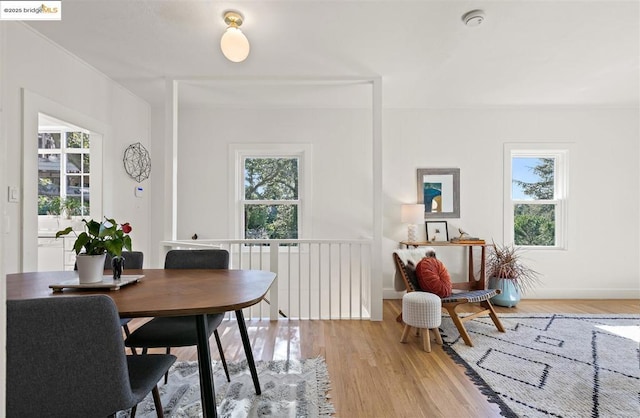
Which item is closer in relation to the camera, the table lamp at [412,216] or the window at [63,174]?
the window at [63,174]

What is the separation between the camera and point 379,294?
129 inches

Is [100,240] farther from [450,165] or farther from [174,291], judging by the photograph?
[450,165]

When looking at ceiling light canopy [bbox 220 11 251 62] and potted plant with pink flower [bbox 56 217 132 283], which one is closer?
potted plant with pink flower [bbox 56 217 132 283]

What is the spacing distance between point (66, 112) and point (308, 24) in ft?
6.92

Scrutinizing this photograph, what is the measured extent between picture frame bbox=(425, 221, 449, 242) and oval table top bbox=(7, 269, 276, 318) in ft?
9.60

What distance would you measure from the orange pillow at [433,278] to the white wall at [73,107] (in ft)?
9.33

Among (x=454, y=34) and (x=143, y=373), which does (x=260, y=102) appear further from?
(x=143, y=373)

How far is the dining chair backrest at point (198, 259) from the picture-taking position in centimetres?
211

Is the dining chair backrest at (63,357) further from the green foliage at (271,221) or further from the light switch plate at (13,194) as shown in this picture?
the green foliage at (271,221)

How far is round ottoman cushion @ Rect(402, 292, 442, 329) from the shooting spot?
263 centimetres

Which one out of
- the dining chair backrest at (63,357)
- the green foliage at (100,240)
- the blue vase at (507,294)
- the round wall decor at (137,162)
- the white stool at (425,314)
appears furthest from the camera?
the blue vase at (507,294)

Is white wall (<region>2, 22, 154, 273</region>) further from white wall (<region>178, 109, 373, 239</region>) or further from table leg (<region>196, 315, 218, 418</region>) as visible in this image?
table leg (<region>196, 315, 218, 418</region>)

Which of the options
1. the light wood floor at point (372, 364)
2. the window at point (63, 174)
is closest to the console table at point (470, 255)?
the light wood floor at point (372, 364)

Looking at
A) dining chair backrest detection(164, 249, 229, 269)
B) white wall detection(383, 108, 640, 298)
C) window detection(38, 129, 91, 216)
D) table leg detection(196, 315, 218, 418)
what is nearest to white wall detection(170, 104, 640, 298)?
white wall detection(383, 108, 640, 298)
